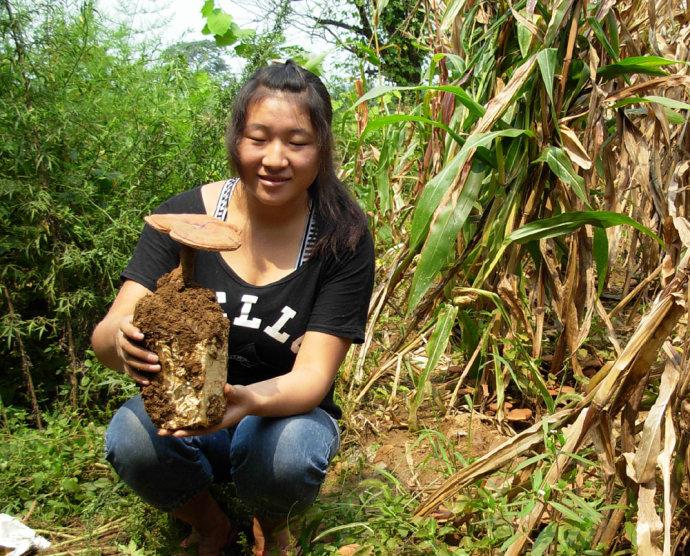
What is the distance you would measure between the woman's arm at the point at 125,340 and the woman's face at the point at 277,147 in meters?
0.36

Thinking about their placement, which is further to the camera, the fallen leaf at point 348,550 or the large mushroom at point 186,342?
the fallen leaf at point 348,550

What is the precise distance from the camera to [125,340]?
142 centimetres

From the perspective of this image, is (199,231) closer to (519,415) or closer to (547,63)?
(547,63)

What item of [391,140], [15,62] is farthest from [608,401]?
[15,62]

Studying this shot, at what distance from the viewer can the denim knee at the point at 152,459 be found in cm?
163

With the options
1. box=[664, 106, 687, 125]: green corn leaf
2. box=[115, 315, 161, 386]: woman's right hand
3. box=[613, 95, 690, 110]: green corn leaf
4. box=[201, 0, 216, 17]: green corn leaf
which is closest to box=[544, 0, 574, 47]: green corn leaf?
box=[613, 95, 690, 110]: green corn leaf

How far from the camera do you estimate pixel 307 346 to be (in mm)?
A: 1659

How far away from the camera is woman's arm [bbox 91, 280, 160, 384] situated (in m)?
1.39

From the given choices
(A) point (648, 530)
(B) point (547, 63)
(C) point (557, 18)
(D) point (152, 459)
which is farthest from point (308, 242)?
(A) point (648, 530)

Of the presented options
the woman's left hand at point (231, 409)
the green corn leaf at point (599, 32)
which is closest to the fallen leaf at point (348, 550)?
the woman's left hand at point (231, 409)

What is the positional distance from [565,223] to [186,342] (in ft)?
3.07

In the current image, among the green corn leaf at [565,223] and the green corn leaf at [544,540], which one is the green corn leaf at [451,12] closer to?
the green corn leaf at [565,223]

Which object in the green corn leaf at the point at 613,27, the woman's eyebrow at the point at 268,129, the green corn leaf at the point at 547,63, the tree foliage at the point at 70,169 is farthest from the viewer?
the tree foliage at the point at 70,169

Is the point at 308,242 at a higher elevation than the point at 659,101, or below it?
below
